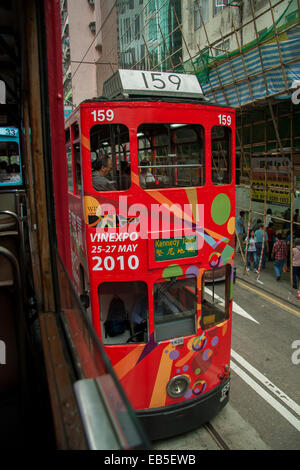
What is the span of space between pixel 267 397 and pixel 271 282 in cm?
645

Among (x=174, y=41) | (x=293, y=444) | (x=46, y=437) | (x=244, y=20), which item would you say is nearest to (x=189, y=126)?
(x=46, y=437)

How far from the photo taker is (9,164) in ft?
41.7

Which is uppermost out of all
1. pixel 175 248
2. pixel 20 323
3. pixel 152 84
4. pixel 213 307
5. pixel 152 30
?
pixel 152 30

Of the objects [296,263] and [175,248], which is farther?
[296,263]

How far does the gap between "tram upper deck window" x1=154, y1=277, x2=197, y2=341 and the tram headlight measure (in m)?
0.66

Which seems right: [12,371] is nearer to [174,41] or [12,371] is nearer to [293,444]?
[293,444]

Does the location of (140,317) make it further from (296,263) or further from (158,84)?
(296,263)

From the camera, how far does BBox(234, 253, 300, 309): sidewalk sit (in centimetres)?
1144

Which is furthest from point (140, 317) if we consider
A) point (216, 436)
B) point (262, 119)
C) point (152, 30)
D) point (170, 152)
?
point (152, 30)

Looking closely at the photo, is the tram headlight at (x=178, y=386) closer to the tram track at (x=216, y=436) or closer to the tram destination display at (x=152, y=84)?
the tram track at (x=216, y=436)

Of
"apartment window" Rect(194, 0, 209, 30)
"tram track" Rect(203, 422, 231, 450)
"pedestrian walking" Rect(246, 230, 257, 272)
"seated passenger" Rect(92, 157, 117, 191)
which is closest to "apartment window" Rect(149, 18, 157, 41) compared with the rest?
"apartment window" Rect(194, 0, 209, 30)

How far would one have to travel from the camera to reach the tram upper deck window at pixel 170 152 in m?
5.64

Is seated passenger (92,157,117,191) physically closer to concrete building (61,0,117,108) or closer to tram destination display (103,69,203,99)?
tram destination display (103,69,203,99)

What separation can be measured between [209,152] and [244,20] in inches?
456
